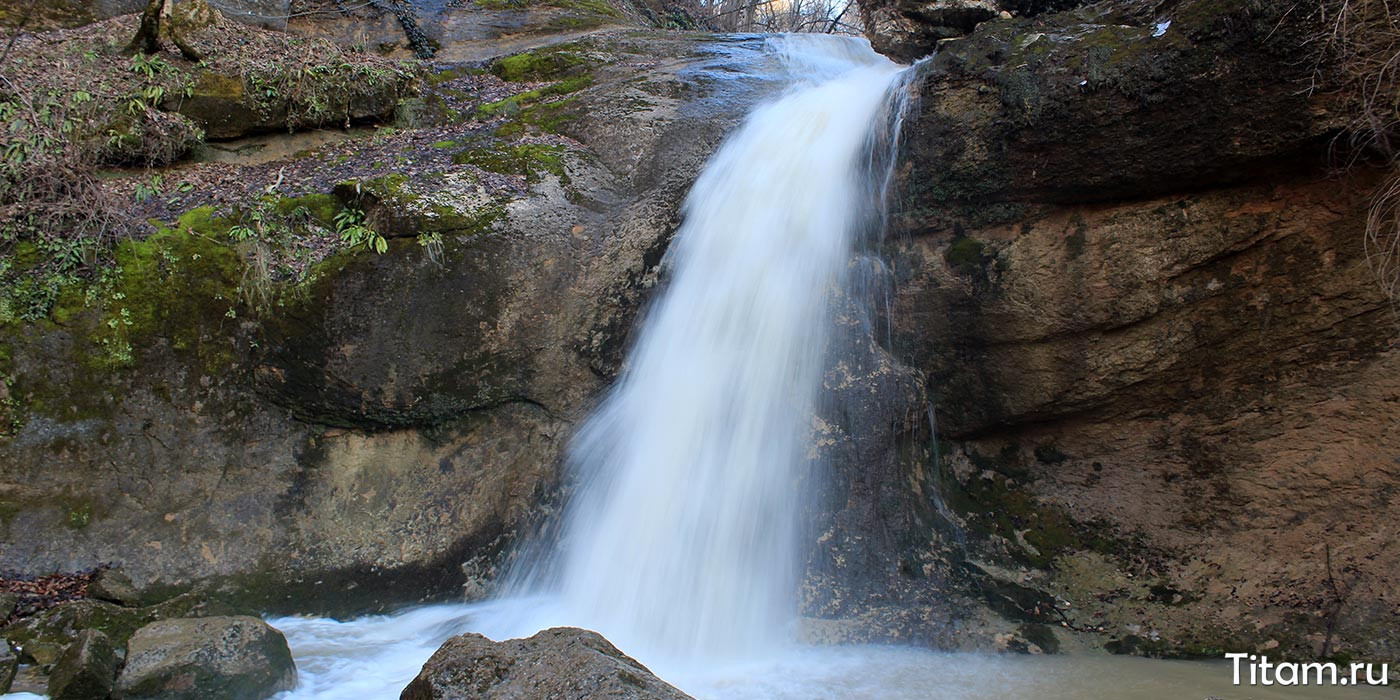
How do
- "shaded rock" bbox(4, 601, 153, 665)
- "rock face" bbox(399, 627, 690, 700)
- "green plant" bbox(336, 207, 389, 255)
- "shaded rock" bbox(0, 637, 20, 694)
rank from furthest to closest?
"green plant" bbox(336, 207, 389, 255) < "shaded rock" bbox(4, 601, 153, 665) < "shaded rock" bbox(0, 637, 20, 694) < "rock face" bbox(399, 627, 690, 700)

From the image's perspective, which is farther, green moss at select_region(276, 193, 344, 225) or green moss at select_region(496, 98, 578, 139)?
green moss at select_region(496, 98, 578, 139)

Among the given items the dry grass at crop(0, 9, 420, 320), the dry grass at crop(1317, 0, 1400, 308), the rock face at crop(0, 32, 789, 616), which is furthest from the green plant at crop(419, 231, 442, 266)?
the dry grass at crop(1317, 0, 1400, 308)

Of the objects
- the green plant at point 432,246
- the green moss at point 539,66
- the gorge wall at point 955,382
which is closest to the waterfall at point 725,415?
the gorge wall at point 955,382

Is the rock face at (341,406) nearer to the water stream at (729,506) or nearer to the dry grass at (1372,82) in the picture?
the water stream at (729,506)

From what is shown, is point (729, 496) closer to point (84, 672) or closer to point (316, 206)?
point (84, 672)

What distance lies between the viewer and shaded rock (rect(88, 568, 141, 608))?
5141mm

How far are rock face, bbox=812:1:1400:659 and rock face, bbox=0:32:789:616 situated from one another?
8.57 ft

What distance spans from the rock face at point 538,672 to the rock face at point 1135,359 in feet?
7.37

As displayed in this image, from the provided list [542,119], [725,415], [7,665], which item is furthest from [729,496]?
[542,119]

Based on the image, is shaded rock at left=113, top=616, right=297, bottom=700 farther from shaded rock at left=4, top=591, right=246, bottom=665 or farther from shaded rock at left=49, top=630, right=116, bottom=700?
shaded rock at left=4, top=591, right=246, bottom=665

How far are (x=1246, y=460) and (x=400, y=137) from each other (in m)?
8.21

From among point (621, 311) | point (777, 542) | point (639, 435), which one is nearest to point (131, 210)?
point (621, 311)

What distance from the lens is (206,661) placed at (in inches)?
155

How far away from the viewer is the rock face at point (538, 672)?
304 cm
